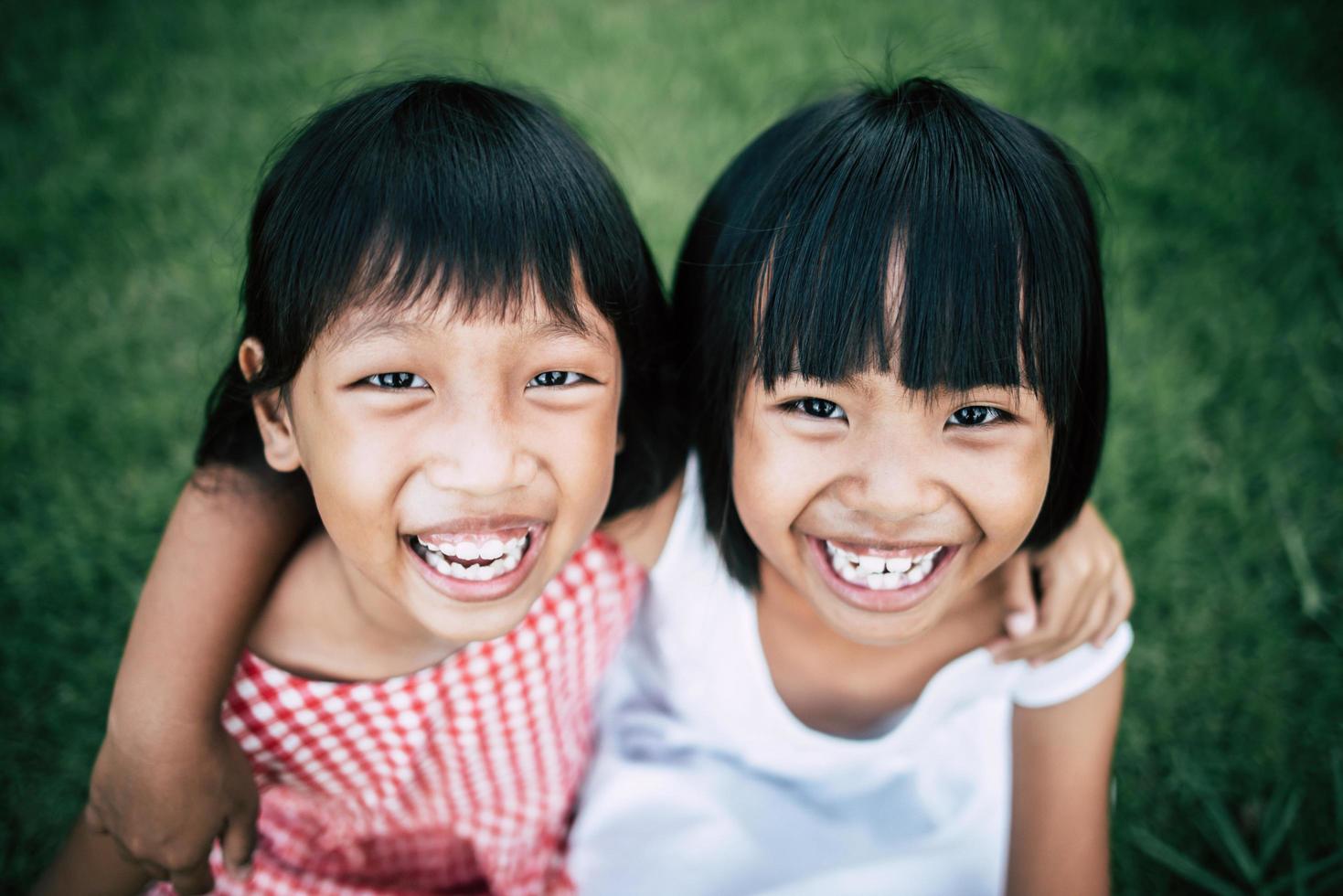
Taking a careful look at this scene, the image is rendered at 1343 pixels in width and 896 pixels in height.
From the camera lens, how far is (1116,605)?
152 centimetres

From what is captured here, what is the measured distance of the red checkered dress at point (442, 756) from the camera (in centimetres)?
150

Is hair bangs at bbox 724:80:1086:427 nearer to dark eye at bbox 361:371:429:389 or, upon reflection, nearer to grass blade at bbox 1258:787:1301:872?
dark eye at bbox 361:371:429:389

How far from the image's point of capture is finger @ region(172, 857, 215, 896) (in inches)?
54.0

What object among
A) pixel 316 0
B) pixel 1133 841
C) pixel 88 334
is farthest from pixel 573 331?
pixel 316 0

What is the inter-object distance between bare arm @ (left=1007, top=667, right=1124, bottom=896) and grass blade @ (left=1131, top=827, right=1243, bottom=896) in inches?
18.9

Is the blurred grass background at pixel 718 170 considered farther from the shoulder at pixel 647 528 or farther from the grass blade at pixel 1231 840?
the shoulder at pixel 647 528

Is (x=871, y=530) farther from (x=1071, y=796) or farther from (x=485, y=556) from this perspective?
(x=1071, y=796)

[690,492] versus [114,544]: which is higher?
[690,492]

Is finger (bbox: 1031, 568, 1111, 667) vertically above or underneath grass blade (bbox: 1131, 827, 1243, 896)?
above

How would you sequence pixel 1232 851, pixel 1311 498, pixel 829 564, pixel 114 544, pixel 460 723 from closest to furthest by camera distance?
pixel 829 564, pixel 460 723, pixel 1232 851, pixel 114 544, pixel 1311 498

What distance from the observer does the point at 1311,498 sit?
2443mm

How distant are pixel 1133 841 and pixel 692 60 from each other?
111 inches

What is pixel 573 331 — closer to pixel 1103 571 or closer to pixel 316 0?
pixel 1103 571

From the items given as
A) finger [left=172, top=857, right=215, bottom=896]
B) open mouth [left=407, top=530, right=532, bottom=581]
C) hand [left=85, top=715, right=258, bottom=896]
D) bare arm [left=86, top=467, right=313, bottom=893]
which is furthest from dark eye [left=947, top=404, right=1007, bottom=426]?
finger [left=172, top=857, right=215, bottom=896]
